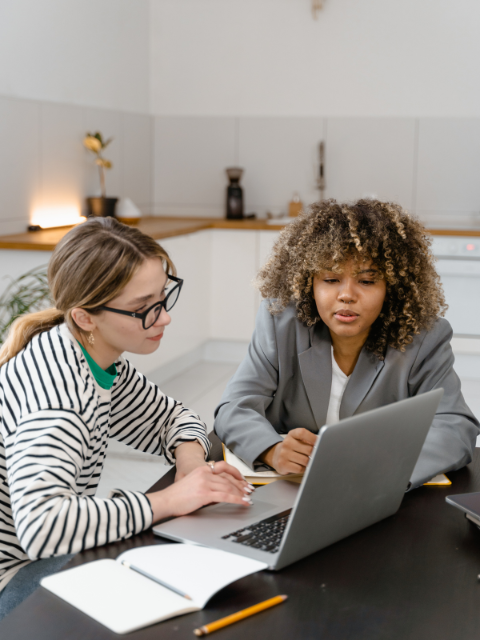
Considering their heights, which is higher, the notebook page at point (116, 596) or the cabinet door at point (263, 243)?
the cabinet door at point (263, 243)

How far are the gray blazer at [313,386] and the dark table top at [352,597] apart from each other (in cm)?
32

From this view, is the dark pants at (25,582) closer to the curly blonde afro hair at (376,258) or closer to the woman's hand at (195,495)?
the woman's hand at (195,495)

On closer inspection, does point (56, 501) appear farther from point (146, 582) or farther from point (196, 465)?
point (196, 465)

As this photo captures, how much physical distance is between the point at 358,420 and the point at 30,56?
3.24 meters

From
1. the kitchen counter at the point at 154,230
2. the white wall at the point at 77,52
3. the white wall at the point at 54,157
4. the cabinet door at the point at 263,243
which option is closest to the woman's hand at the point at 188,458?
the kitchen counter at the point at 154,230

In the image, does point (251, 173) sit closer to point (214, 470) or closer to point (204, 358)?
point (204, 358)

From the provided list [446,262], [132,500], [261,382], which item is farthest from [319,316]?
[446,262]

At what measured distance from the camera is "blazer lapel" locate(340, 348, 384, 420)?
146 cm

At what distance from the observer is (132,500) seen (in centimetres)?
97

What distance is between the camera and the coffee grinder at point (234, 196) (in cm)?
479

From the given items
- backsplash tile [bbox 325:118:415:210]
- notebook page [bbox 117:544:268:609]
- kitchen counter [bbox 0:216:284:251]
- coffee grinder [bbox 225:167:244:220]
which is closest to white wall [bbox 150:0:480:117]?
backsplash tile [bbox 325:118:415:210]

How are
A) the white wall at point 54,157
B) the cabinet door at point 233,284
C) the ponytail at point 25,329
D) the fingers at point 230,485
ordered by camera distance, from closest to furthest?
the fingers at point 230,485 → the ponytail at point 25,329 → the white wall at point 54,157 → the cabinet door at point 233,284

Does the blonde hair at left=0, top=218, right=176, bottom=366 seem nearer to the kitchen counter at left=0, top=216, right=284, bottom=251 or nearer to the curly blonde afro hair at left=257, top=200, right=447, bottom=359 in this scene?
the curly blonde afro hair at left=257, top=200, right=447, bottom=359

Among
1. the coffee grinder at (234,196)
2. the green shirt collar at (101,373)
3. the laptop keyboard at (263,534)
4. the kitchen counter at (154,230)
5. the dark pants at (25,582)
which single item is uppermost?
the coffee grinder at (234,196)
